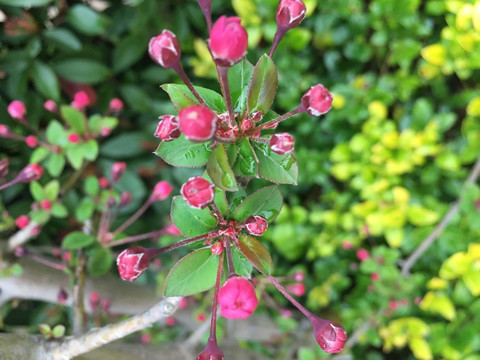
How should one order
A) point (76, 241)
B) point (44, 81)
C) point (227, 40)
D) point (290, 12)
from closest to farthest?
point (227, 40), point (290, 12), point (76, 241), point (44, 81)

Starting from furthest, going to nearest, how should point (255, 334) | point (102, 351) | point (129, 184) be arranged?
point (255, 334)
point (129, 184)
point (102, 351)

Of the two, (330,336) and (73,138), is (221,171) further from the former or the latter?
(73,138)

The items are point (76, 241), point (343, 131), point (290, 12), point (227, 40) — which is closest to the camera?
point (227, 40)

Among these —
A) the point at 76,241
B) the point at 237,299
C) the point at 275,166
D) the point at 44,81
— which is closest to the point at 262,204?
the point at 275,166

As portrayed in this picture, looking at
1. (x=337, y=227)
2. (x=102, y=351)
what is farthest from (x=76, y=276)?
(x=337, y=227)

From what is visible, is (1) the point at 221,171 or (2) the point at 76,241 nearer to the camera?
(1) the point at 221,171

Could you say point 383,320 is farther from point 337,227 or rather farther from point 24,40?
point 24,40
